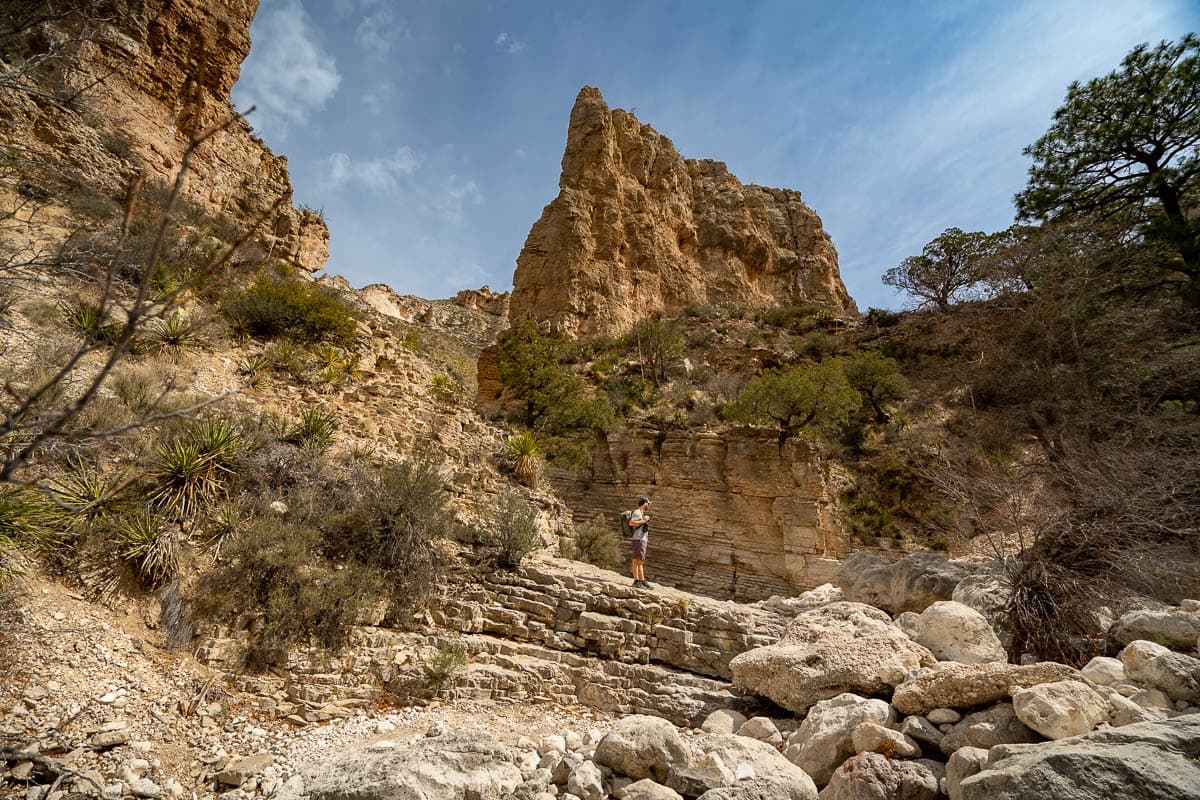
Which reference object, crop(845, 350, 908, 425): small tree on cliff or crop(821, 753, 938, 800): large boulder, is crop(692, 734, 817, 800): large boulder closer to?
crop(821, 753, 938, 800): large boulder

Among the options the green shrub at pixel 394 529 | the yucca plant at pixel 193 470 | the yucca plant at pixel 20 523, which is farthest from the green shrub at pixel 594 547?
the yucca plant at pixel 20 523

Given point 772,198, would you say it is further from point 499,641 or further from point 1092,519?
point 499,641

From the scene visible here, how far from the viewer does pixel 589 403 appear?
1543 centimetres

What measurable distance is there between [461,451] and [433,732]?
21.0 ft

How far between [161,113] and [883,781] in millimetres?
21631

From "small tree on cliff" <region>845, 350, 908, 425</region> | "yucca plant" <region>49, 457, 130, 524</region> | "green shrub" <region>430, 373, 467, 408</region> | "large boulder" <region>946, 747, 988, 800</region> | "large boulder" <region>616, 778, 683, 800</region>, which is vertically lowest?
"large boulder" <region>616, 778, 683, 800</region>

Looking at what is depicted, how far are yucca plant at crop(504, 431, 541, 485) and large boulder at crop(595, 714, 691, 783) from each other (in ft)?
25.3

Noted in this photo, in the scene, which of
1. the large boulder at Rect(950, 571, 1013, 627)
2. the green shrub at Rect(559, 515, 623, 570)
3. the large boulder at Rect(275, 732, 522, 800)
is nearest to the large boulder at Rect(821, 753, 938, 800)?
the large boulder at Rect(275, 732, 522, 800)

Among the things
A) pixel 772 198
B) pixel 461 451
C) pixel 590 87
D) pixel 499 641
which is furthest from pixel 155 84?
pixel 772 198

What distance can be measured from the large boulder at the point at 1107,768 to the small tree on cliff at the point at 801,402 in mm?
12457

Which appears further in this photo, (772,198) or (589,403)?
(772,198)

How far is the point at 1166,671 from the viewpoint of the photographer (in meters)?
3.53

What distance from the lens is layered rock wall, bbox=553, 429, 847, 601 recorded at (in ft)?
41.7

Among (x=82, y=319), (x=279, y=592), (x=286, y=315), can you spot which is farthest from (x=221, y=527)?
(x=286, y=315)
